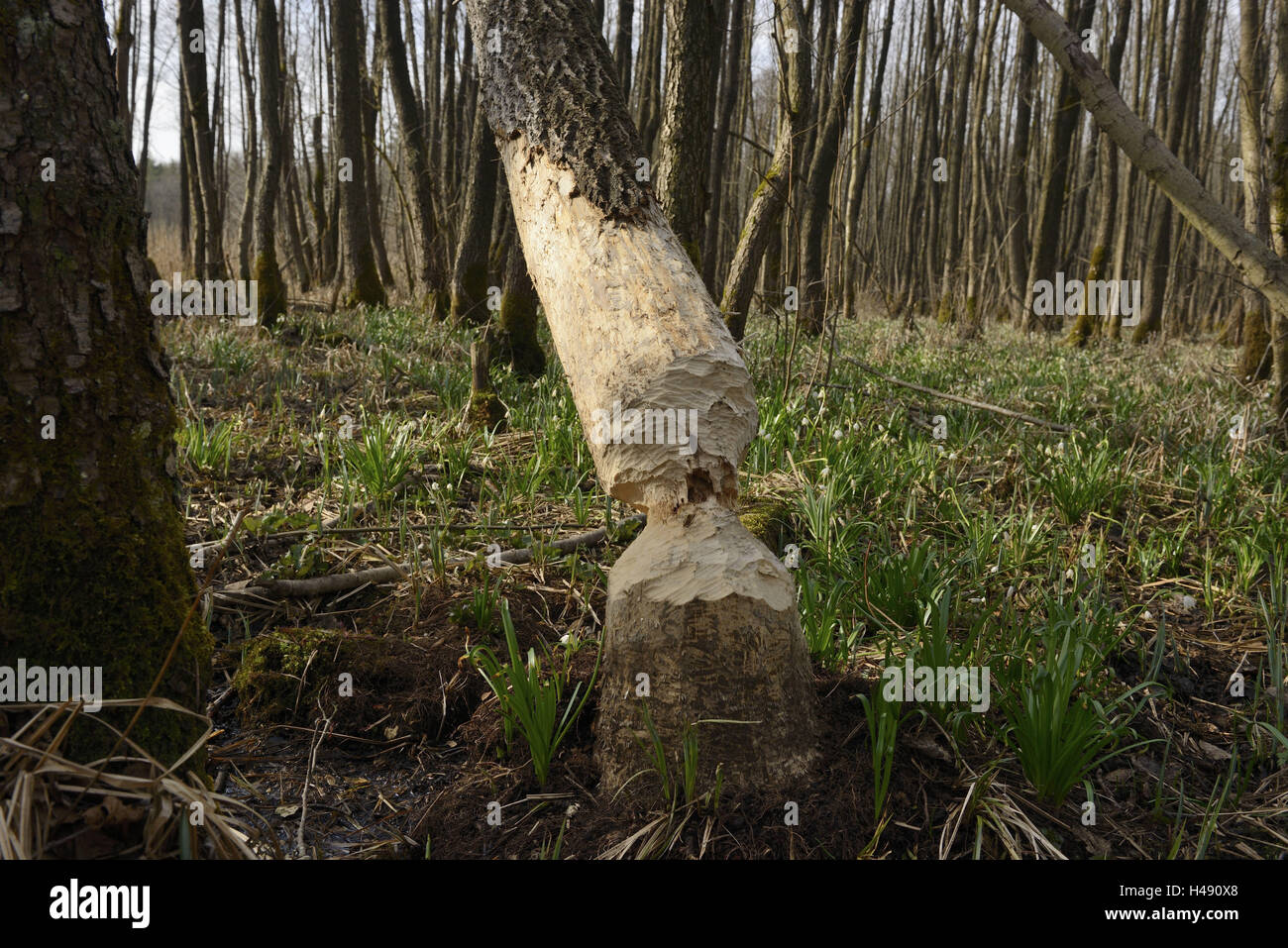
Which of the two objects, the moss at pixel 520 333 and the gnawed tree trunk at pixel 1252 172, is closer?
the gnawed tree trunk at pixel 1252 172

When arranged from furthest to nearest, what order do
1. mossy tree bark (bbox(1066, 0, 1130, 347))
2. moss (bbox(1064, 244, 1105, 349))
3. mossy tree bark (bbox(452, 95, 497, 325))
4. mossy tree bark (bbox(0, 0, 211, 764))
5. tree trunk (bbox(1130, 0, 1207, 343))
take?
1. mossy tree bark (bbox(1066, 0, 1130, 347))
2. moss (bbox(1064, 244, 1105, 349))
3. tree trunk (bbox(1130, 0, 1207, 343))
4. mossy tree bark (bbox(452, 95, 497, 325))
5. mossy tree bark (bbox(0, 0, 211, 764))

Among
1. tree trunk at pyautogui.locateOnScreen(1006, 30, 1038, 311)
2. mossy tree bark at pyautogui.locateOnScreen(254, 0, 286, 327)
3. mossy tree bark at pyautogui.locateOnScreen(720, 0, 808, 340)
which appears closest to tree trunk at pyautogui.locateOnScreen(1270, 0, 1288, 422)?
mossy tree bark at pyautogui.locateOnScreen(720, 0, 808, 340)

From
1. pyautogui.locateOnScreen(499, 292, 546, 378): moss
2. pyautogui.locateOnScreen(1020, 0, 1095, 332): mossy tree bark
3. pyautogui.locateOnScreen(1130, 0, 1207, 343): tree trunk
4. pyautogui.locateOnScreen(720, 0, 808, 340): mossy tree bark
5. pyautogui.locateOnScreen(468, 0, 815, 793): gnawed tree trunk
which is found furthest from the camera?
pyautogui.locateOnScreen(1020, 0, 1095, 332): mossy tree bark

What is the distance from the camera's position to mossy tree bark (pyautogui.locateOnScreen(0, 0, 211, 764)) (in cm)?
152

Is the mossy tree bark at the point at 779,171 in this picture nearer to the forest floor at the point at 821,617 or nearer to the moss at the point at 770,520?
the forest floor at the point at 821,617

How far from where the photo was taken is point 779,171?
5.98 m

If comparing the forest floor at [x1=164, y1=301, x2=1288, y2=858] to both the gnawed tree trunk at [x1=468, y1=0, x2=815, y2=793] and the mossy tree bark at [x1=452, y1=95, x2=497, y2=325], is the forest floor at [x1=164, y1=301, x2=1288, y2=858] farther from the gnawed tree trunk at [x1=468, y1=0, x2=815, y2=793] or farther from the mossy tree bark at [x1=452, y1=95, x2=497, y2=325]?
the mossy tree bark at [x1=452, y1=95, x2=497, y2=325]

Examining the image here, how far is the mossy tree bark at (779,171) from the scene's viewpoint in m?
5.72

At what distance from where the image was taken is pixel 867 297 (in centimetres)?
1931

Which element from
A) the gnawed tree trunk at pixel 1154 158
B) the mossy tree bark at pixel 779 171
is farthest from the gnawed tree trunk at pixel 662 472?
the mossy tree bark at pixel 779 171

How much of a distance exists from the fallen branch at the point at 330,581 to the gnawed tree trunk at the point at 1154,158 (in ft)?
9.00

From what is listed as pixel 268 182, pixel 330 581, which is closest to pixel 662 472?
pixel 330 581

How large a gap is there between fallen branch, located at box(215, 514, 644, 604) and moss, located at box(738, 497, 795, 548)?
2.81 ft
